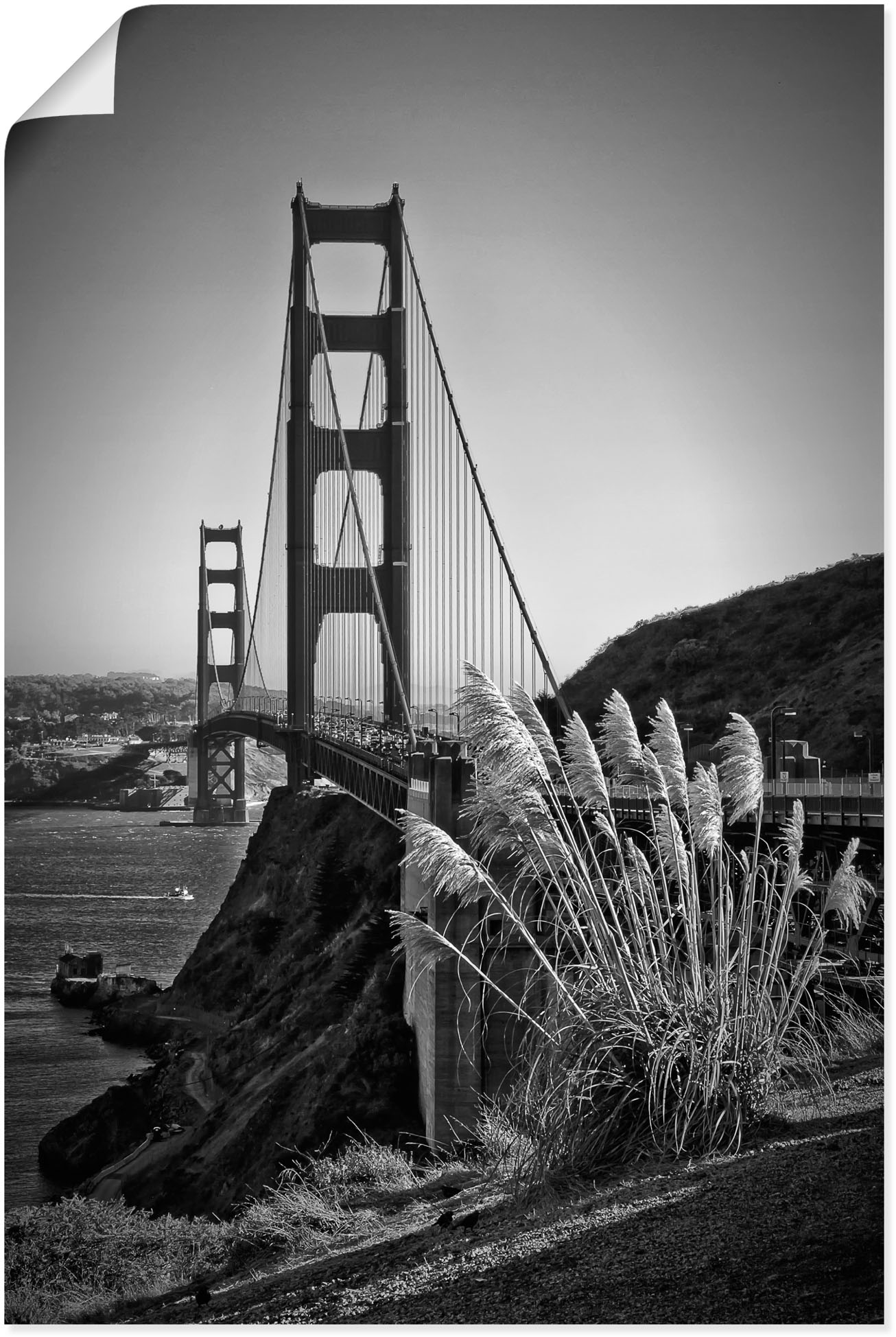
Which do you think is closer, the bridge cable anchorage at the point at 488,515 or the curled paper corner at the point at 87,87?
the curled paper corner at the point at 87,87

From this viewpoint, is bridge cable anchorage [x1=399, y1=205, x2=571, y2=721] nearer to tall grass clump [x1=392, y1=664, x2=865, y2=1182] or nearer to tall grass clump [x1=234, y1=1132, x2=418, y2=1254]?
tall grass clump [x1=234, y1=1132, x2=418, y2=1254]

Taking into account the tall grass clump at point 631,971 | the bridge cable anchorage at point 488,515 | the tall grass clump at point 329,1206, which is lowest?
the tall grass clump at point 329,1206

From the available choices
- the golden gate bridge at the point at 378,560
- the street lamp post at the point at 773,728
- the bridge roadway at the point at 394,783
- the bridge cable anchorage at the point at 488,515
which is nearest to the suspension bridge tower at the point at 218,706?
the golden gate bridge at the point at 378,560

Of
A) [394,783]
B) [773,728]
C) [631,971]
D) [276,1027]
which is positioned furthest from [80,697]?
[631,971]

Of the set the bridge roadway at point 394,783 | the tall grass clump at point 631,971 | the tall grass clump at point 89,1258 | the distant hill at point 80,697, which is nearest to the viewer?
the tall grass clump at point 631,971

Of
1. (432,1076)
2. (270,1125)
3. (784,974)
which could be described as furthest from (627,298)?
(270,1125)

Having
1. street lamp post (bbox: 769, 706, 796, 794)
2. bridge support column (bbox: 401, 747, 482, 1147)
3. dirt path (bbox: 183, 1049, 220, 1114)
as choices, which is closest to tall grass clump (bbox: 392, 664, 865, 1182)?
bridge support column (bbox: 401, 747, 482, 1147)

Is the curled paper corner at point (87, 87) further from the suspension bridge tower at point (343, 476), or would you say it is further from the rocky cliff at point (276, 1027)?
the suspension bridge tower at point (343, 476)
